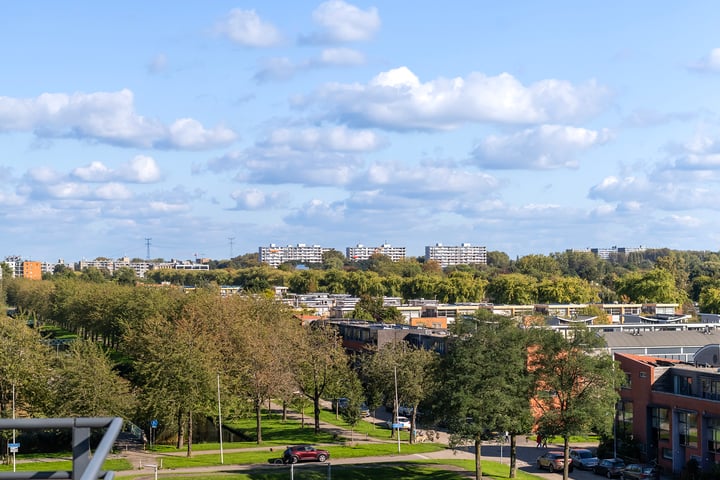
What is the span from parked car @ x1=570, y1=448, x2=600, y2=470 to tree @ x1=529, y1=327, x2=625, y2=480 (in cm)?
565

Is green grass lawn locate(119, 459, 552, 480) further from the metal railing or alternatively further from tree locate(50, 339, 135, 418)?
the metal railing

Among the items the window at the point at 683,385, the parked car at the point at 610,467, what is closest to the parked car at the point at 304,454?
the parked car at the point at 610,467

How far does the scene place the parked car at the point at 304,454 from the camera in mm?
52219

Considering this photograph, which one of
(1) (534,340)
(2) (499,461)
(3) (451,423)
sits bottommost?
(2) (499,461)

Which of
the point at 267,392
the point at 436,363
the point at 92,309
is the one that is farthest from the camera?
the point at 92,309

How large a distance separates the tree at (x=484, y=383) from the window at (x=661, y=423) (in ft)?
33.4

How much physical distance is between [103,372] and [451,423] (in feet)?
74.6

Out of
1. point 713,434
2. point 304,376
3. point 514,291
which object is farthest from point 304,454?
point 514,291

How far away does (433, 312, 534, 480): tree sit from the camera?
154 ft

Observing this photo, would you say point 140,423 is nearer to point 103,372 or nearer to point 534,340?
point 103,372

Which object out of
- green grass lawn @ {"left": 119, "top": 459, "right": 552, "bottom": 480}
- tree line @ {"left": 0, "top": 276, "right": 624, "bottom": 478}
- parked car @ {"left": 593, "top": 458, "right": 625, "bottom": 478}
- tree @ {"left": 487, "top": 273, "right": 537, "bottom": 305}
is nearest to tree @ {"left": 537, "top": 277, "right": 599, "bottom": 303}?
tree @ {"left": 487, "top": 273, "right": 537, "bottom": 305}

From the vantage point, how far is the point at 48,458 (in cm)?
5238

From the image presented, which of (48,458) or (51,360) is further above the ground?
(51,360)

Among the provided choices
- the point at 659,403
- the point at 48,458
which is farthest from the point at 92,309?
the point at 659,403
